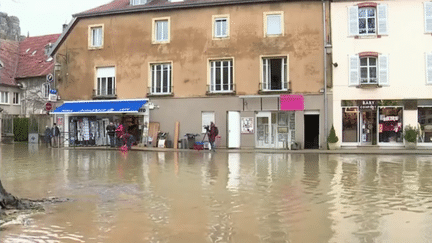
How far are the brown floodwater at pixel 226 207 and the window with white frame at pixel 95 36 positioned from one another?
1618 centimetres

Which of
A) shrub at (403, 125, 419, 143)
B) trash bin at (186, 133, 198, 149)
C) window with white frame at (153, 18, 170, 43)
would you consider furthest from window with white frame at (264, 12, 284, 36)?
shrub at (403, 125, 419, 143)

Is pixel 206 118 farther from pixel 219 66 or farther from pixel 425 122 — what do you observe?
pixel 425 122

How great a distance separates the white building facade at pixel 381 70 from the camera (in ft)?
75.2

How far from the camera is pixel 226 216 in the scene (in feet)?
21.8

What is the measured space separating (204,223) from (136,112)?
19.6 metres

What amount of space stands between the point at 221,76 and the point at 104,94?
25.2 ft

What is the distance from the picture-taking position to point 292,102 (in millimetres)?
23578

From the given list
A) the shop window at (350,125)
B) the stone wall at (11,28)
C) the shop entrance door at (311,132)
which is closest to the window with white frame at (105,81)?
the shop entrance door at (311,132)

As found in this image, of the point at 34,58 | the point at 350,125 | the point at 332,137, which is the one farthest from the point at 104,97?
the point at 34,58

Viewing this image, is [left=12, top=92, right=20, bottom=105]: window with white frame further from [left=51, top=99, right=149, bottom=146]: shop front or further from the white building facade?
the white building facade

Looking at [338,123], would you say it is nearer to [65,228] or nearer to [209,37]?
[209,37]

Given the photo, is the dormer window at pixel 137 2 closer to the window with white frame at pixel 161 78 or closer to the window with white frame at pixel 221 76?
the window with white frame at pixel 161 78

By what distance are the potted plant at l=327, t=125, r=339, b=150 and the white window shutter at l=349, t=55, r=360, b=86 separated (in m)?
2.83

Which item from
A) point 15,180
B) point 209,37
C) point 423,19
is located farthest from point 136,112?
point 423,19
